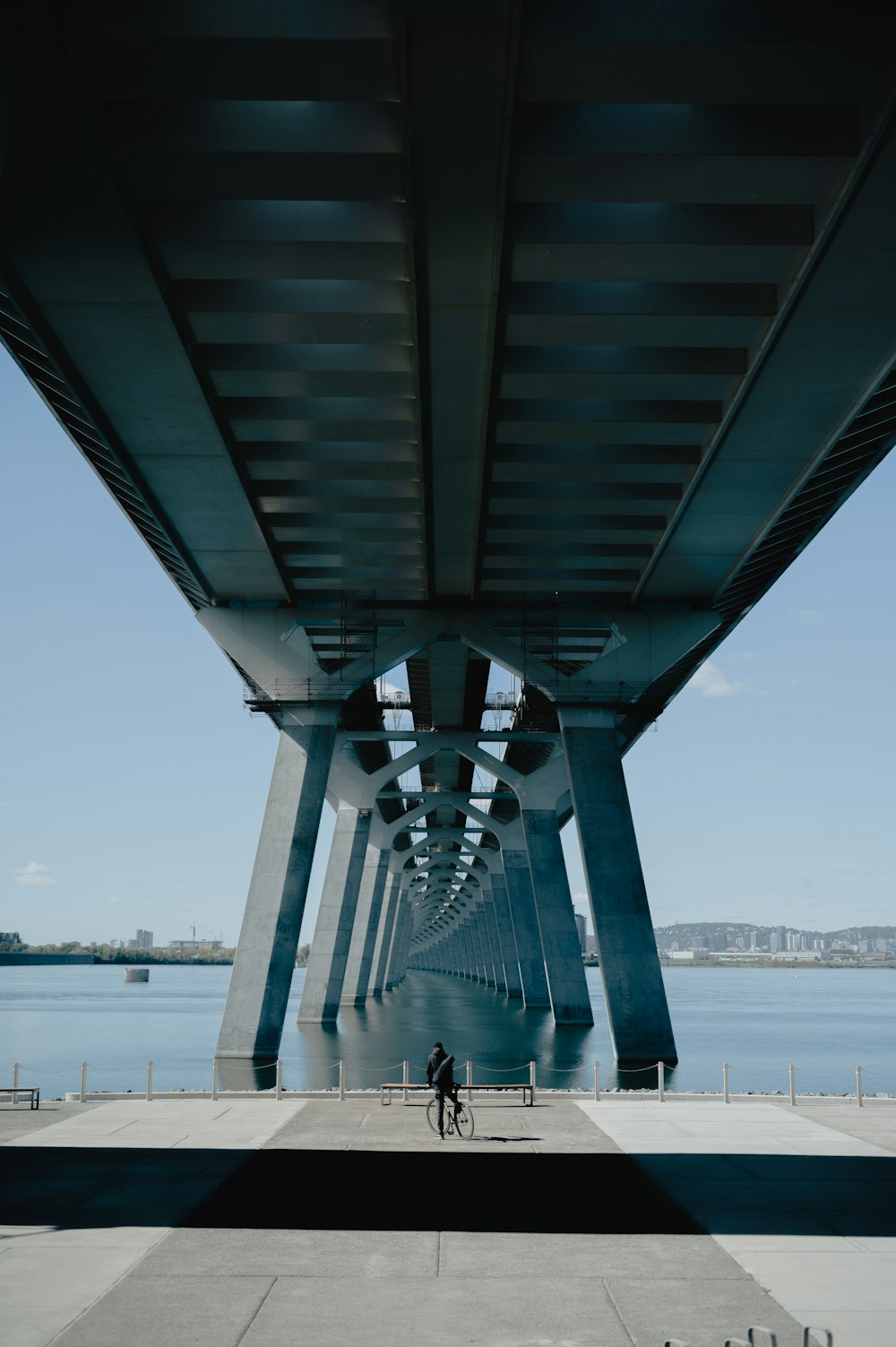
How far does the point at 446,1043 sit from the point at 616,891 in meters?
12.9

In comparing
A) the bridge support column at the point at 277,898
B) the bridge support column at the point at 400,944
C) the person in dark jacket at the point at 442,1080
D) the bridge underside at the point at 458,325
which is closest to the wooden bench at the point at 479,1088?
the person in dark jacket at the point at 442,1080

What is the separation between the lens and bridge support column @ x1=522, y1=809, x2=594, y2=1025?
55969 mm

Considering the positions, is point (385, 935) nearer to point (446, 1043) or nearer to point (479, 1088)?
point (446, 1043)

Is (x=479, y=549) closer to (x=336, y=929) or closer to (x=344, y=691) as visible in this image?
(x=344, y=691)

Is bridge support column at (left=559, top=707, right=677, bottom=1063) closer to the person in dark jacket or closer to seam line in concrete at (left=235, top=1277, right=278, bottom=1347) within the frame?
the person in dark jacket

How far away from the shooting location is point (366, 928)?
75062 mm

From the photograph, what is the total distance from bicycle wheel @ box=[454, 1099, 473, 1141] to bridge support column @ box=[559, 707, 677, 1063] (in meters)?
18.4

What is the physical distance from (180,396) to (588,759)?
769 inches

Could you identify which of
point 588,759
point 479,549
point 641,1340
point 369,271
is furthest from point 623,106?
point 588,759

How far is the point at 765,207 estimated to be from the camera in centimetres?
1723

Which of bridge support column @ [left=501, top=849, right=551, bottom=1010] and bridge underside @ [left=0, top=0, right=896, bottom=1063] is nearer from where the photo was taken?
bridge underside @ [left=0, top=0, right=896, bottom=1063]

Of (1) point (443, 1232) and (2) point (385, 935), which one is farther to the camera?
(2) point (385, 935)

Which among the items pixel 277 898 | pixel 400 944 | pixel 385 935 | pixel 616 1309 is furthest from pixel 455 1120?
pixel 400 944

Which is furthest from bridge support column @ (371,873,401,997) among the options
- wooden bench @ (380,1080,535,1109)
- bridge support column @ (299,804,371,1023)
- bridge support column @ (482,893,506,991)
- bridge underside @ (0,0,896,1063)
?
wooden bench @ (380,1080,535,1109)
